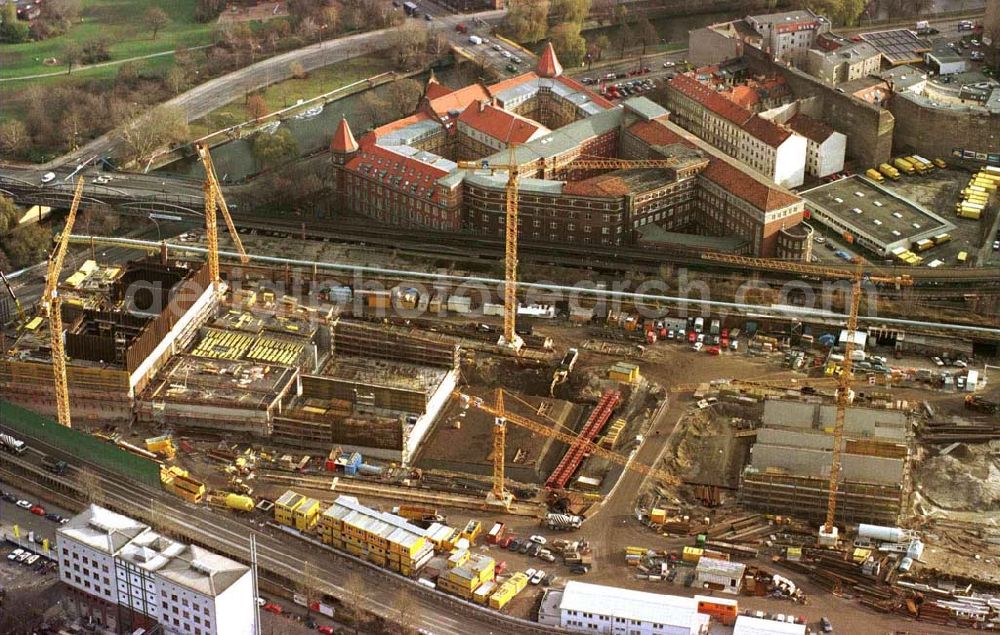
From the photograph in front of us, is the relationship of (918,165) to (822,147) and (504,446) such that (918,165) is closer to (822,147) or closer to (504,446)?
(822,147)

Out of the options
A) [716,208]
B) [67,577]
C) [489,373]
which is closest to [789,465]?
[489,373]

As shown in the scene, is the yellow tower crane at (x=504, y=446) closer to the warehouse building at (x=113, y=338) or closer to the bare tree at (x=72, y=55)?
the warehouse building at (x=113, y=338)

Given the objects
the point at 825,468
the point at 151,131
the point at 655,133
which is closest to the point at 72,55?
the point at 151,131

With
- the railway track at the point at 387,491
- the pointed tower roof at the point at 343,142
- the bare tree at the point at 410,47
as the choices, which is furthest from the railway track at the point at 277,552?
the bare tree at the point at 410,47

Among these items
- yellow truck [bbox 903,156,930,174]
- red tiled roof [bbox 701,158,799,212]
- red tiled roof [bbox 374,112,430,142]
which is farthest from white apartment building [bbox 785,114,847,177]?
red tiled roof [bbox 374,112,430,142]

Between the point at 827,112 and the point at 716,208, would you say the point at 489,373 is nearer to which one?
the point at 716,208
